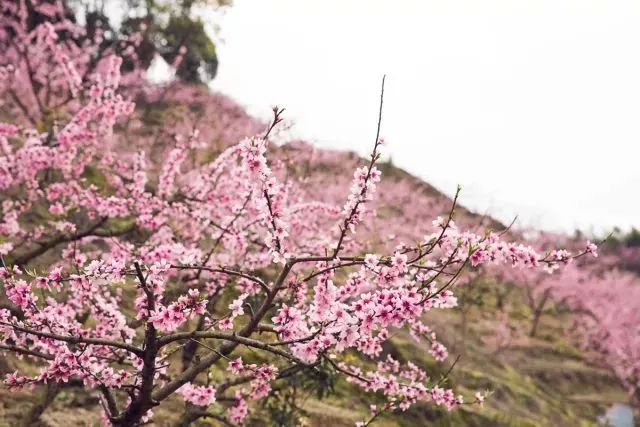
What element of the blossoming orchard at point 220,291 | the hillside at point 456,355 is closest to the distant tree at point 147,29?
the hillside at point 456,355

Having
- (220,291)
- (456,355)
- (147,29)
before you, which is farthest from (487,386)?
(147,29)

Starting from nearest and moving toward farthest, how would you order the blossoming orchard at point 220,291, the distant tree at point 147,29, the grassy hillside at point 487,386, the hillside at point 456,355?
1. the blossoming orchard at point 220,291
2. the grassy hillside at point 487,386
3. the hillside at point 456,355
4. the distant tree at point 147,29

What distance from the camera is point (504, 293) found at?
27656 mm

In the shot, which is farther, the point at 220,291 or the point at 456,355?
the point at 456,355

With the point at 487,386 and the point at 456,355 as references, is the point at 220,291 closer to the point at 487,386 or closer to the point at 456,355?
the point at 487,386

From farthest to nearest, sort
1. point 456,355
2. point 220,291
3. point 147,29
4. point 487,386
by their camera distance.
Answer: point 147,29 < point 456,355 < point 487,386 < point 220,291

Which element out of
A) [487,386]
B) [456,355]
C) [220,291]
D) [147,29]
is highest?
[147,29]

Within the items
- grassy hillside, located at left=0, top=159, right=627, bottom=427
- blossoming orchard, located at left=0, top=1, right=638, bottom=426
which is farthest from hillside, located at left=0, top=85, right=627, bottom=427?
blossoming orchard, located at left=0, top=1, right=638, bottom=426

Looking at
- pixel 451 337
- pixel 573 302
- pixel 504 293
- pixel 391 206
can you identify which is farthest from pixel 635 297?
pixel 451 337

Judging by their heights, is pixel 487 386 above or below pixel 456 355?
below

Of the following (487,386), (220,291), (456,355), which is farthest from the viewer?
(456,355)

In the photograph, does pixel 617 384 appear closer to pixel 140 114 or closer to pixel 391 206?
pixel 391 206

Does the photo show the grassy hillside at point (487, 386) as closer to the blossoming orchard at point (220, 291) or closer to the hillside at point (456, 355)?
the hillside at point (456, 355)

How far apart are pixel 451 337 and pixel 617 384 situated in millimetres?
11110
